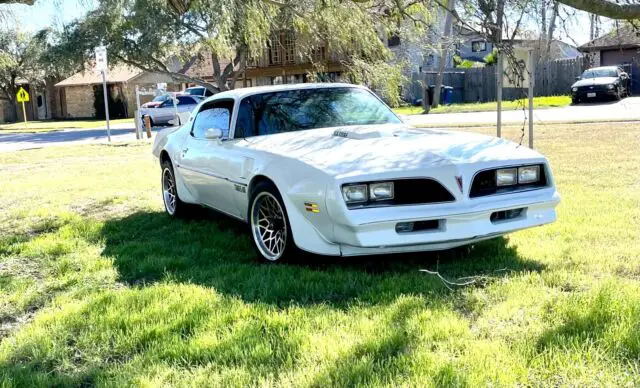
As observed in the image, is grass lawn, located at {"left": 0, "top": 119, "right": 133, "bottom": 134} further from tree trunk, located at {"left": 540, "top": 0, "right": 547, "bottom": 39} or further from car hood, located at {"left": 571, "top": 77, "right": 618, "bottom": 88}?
tree trunk, located at {"left": 540, "top": 0, "right": 547, "bottom": 39}

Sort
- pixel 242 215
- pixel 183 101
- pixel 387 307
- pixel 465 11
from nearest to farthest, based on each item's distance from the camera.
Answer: pixel 387 307, pixel 242 215, pixel 465 11, pixel 183 101

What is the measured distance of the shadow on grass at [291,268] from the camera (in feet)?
14.3

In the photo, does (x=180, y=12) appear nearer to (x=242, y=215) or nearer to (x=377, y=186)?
(x=242, y=215)

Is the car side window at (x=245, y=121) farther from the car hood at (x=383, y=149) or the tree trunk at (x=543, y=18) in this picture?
the tree trunk at (x=543, y=18)

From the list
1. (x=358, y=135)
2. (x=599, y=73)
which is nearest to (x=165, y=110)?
(x=599, y=73)

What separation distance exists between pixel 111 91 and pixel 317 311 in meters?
47.6

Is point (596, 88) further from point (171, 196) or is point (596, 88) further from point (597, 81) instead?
point (171, 196)

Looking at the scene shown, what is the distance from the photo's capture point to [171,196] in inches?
304

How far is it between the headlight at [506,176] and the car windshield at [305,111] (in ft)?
5.62

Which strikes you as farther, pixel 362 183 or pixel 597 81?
pixel 597 81

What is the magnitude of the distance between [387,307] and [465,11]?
3445mm

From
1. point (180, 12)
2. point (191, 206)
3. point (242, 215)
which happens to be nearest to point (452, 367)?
point (242, 215)

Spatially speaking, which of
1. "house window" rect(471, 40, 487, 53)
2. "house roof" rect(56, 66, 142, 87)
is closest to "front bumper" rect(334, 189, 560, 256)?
"house window" rect(471, 40, 487, 53)

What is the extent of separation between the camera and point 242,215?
19.0ft
